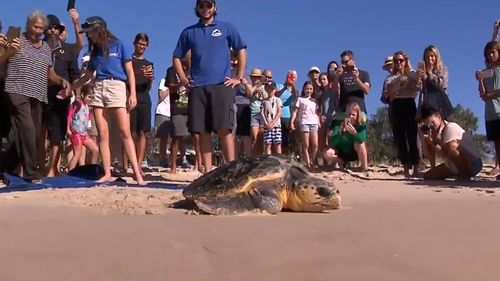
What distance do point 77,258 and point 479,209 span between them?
2718mm

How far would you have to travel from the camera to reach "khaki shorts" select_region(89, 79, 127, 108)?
18.0 ft

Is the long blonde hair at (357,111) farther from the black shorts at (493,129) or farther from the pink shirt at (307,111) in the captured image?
the black shorts at (493,129)

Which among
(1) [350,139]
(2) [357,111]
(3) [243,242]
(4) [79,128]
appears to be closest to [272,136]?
(1) [350,139]

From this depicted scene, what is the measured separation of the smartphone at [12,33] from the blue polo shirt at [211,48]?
5.63 ft

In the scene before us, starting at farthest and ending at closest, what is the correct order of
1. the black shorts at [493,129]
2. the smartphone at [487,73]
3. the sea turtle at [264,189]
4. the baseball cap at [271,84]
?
the baseball cap at [271,84]
the smartphone at [487,73]
the black shorts at [493,129]
the sea turtle at [264,189]

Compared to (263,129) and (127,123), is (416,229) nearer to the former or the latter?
(127,123)

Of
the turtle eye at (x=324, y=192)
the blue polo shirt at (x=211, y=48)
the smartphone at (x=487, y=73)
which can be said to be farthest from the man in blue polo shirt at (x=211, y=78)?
the smartphone at (x=487, y=73)

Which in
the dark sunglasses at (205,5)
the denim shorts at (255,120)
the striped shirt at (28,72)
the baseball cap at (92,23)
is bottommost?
the denim shorts at (255,120)

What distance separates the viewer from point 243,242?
101 inches

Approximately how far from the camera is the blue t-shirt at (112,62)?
5570mm

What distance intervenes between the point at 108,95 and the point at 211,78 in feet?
3.38

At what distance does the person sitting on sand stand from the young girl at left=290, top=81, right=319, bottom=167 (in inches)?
25.3

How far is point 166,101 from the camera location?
9117 millimetres

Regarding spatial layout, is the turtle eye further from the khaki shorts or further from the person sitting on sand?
the person sitting on sand
